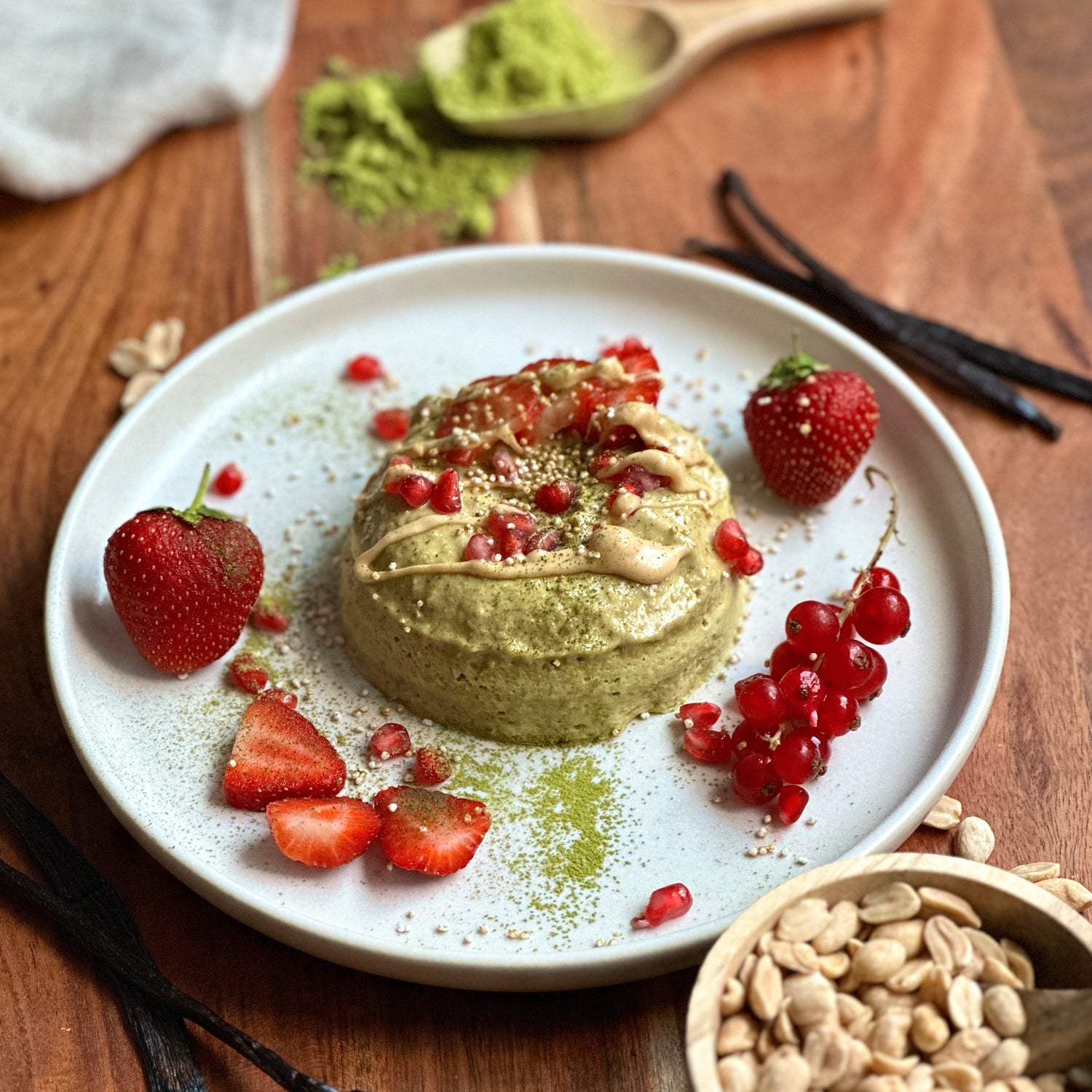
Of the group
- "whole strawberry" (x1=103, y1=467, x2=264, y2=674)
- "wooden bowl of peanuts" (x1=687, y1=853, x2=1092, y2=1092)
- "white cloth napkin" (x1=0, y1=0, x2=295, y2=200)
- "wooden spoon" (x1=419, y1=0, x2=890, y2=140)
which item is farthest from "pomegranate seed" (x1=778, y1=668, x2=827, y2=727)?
"white cloth napkin" (x1=0, y1=0, x2=295, y2=200)

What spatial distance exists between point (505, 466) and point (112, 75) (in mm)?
2225

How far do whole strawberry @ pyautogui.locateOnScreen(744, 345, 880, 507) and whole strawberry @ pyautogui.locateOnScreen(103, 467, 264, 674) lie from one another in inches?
46.6

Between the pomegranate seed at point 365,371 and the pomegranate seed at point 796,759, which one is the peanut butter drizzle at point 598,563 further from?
the pomegranate seed at point 365,371

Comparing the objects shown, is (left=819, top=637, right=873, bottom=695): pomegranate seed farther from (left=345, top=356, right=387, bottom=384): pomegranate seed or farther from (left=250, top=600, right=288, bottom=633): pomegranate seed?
(left=345, top=356, right=387, bottom=384): pomegranate seed

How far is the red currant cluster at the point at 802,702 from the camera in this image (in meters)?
2.38

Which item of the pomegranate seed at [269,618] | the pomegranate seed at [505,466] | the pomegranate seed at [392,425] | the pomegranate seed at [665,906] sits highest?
the pomegranate seed at [505,466]

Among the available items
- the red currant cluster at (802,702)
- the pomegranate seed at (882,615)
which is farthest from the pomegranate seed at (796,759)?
the pomegranate seed at (882,615)

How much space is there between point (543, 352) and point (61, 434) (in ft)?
→ 4.26

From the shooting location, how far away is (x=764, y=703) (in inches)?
95.0

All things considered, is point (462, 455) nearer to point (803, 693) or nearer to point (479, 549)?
point (479, 549)

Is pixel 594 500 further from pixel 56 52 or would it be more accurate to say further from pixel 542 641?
pixel 56 52

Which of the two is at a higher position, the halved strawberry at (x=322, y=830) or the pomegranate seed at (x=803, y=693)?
the pomegranate seed at (x=803, y=693)

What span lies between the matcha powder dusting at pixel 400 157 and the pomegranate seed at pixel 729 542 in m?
1.55

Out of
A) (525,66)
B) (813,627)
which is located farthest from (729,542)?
(525,66)
